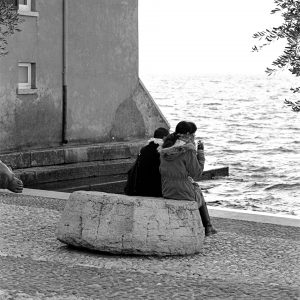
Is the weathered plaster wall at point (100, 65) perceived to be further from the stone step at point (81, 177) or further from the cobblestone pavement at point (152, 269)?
the cobblestone pavement at point (152, 269)

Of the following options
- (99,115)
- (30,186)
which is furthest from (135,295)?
(99,115)

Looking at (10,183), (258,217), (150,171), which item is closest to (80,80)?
(10,183)

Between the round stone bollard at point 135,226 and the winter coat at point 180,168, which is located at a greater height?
the winter coat at point 180,168

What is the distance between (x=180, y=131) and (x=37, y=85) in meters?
15.1

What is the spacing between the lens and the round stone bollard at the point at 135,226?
10891mm

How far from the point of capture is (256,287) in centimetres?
940

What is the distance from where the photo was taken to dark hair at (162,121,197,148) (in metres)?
11.5

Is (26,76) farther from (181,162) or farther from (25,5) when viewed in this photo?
(181,162)

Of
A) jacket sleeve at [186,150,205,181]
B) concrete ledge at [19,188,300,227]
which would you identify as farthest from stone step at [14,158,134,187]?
jacket sleeve at [186,150,205,181]

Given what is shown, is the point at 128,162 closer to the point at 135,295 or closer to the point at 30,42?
the point at 30,42

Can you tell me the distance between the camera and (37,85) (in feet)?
85.8

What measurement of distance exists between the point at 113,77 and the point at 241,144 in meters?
27.8

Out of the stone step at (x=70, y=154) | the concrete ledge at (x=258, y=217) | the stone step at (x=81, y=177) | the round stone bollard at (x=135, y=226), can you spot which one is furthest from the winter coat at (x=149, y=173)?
the stone step at (x=70, y=154)

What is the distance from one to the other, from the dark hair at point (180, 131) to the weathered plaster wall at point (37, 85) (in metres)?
13.9
